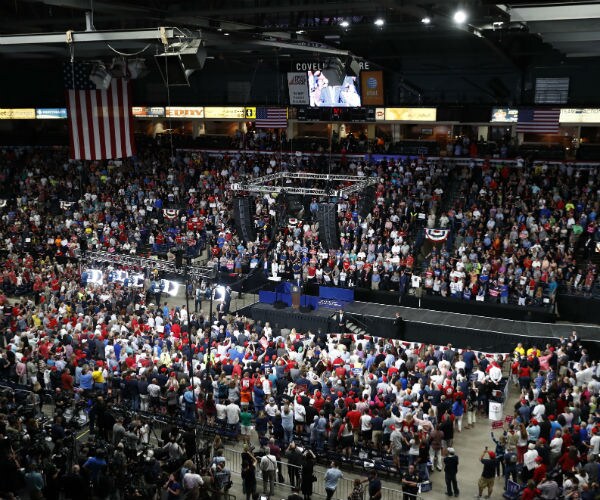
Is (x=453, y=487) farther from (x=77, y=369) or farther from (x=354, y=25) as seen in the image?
(x=354, y=25)

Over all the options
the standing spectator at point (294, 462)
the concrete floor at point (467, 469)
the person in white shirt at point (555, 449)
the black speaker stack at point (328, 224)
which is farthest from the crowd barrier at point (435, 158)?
the standing spectator at point (294, 462)

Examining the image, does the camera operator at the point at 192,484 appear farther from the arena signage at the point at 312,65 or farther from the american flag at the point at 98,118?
the arena signage at the point at 312,65

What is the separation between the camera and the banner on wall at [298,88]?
31.2 m

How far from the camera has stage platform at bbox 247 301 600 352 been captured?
20.5m

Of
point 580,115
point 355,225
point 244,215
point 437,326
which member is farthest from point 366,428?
point 580,115

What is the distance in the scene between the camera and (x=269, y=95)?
3419 cm

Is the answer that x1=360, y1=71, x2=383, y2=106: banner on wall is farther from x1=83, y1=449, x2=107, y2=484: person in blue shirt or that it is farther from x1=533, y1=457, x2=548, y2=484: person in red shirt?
x1=83, y1=449, x2=107, y2=484: person in blue shirt

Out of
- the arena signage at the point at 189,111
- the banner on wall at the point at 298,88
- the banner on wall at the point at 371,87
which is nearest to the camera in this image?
the banner on wall at the point at 371,87

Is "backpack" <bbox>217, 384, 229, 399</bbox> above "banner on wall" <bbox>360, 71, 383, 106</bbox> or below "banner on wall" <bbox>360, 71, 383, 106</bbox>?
below

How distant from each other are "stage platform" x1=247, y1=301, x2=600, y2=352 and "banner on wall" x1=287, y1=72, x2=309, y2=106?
11.5 m

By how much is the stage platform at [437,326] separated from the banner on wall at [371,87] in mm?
10605

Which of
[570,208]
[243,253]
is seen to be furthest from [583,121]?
[243,253]

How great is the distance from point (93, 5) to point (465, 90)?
19.1 m

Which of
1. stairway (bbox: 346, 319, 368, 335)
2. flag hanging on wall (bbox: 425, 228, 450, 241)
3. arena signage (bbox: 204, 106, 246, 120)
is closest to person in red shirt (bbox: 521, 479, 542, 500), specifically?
stairway (bbox: 346, 319, 368, 335)
